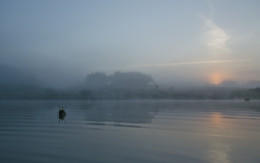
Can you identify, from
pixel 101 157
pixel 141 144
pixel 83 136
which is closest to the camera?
pixel 101 157

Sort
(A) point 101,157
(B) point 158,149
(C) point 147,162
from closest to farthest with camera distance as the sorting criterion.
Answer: (C) point 147,162 → (A) point 101,157 → (B) point 158,149

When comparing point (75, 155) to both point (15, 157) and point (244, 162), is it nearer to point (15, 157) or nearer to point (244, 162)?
point (15, 157)

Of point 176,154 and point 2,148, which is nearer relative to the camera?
point 176,154

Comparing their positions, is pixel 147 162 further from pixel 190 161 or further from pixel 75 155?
pixel 75 155

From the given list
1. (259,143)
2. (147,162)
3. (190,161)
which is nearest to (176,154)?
(190,161)

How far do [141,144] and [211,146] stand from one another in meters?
4.60

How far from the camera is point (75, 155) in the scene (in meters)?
12.4

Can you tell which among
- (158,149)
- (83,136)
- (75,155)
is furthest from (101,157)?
(83,136)

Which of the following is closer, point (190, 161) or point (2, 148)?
point (190, 161)

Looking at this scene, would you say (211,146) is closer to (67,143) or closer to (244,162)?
(244,162)

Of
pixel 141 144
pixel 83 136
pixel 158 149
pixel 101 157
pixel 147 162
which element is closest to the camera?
pixel 147 162

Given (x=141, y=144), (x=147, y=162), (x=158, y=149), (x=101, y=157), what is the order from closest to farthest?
(x=147, y=162) < (x=101, y=157) < (x=158, y=149) < (x=141, y=144)

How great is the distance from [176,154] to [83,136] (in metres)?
8.43

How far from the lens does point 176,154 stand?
12633 millimetres
